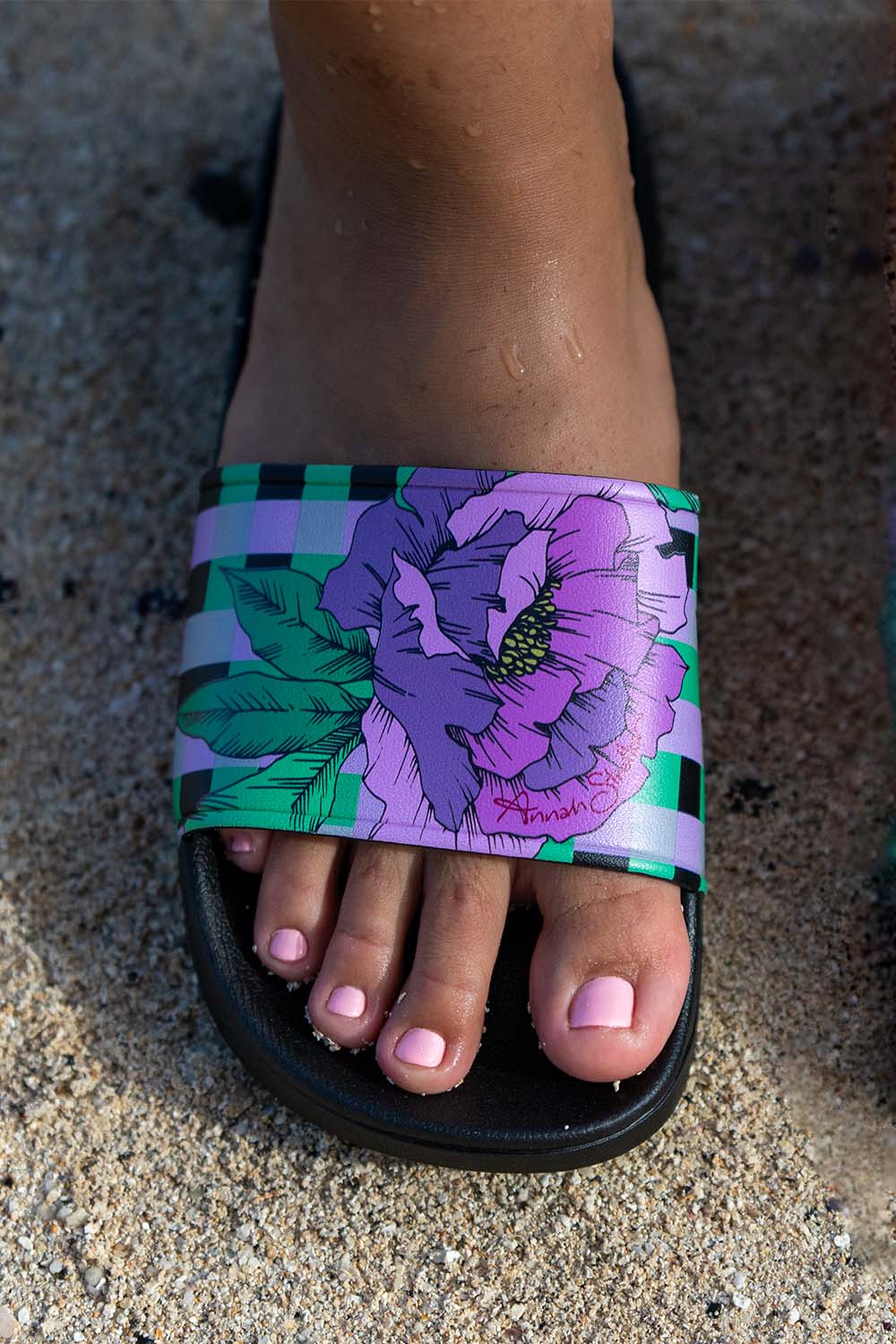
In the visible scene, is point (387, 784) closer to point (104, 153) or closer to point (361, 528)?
point (361, 528)

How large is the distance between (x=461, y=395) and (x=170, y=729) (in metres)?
0.40

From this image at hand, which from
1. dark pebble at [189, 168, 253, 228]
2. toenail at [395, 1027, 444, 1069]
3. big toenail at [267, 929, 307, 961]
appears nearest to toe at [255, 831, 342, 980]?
big toenail at [267, 929, 307, 961]

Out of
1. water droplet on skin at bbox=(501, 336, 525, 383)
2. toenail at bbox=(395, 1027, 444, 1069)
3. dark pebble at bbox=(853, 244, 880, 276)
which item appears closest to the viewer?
toenail at bbox=(395, 1027, 444, 1069)

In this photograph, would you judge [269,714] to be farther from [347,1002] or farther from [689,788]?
[689,788]

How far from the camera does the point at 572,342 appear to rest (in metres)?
0.93

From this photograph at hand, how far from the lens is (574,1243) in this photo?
85 centimetres

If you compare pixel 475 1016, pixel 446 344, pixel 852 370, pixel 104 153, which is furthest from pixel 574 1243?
pixel 104 153

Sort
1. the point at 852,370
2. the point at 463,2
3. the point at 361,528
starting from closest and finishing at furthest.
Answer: the point at 463,2
the point at 361,528
the point at 852,370

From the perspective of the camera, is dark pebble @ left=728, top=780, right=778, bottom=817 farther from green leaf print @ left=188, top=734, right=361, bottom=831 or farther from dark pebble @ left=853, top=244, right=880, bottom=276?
dark pebble @ left=853, top=244, right=880, bottom=276

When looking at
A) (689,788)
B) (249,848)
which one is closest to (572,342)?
(689,788)

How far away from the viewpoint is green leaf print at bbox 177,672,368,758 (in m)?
0.88

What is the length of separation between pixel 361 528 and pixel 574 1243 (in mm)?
558

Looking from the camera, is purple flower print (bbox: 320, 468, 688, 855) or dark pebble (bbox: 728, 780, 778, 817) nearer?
purple flower print (bbox: 320, 468, 688, 855)

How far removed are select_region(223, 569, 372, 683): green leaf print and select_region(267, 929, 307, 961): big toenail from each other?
0.19 m
